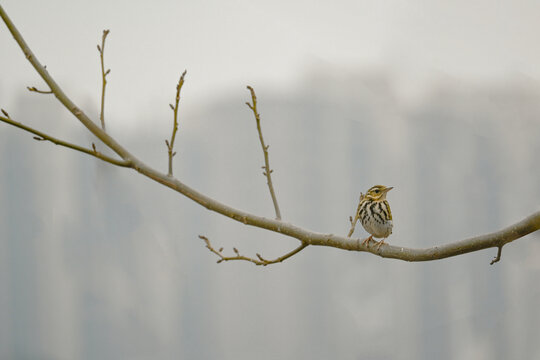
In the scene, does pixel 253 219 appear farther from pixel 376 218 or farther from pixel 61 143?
pixel 376 218

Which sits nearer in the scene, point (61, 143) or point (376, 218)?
point (61, 143)

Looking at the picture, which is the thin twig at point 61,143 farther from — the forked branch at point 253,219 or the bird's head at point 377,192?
the bird's head at point 377,192

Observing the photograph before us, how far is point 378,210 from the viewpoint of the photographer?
931mm

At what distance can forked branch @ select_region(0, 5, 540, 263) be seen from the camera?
0.51m

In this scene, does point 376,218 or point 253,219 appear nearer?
point 253,219

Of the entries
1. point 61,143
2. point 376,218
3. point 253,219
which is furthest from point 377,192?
point 61,143

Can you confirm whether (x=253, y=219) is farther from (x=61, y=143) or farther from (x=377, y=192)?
(x=377, y=192)

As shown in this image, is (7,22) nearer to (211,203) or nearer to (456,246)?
(211,203)

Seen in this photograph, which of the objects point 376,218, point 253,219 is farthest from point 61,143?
point 376,218

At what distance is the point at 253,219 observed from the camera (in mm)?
583

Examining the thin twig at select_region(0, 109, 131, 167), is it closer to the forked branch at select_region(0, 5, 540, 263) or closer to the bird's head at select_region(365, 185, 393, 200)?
the forked branch at select_region(0, 5, 540, 263)

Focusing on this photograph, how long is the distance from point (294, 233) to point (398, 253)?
123mm

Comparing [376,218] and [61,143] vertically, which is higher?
[61,143]

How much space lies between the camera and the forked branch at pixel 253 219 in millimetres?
510
